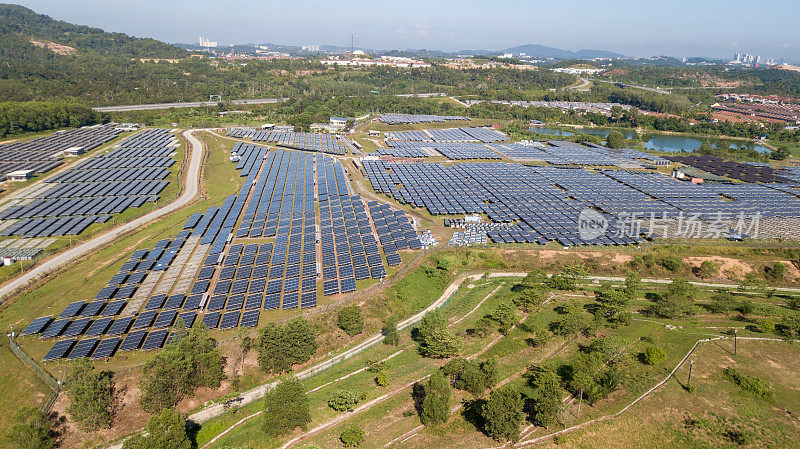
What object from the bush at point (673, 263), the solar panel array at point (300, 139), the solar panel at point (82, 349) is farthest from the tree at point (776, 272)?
the solar panel array at point (300, 139)

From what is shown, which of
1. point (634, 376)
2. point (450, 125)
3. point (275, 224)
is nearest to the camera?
point (634, 376)

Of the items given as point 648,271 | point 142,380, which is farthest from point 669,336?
point 142,380

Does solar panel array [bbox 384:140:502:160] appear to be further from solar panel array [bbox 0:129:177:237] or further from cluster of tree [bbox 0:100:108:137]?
cluster of tree [bbox 0:100:108:137]

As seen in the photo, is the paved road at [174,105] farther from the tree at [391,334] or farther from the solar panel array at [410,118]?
the tree at [391,334]

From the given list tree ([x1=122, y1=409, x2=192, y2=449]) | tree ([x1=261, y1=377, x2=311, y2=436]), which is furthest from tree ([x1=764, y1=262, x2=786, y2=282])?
tree ([x1=122, y1=409, x2=192, y2=449])

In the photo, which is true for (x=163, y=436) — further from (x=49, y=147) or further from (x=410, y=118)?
(x=410, y=118)

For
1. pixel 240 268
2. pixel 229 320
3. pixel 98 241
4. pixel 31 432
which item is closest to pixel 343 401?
pixel 229 320

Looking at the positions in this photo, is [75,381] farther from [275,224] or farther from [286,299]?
[275,224]
